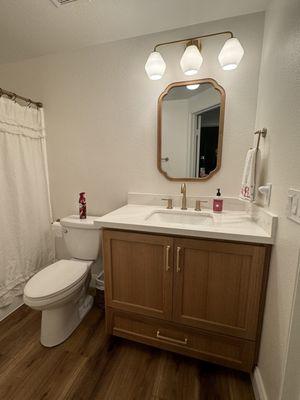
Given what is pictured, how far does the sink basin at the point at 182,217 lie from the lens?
4.78 feet

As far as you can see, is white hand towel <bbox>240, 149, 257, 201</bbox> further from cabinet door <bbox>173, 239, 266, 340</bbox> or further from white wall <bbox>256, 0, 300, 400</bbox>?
cabinet door <bbox>173, 239, 266, 340</bbox>

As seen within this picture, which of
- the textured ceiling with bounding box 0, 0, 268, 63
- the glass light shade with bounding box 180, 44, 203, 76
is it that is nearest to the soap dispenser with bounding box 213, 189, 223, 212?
the glass light shade with bounding box 180, 44, 203, 76

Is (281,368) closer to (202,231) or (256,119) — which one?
(202,231)

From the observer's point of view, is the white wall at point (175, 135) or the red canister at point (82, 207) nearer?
the white wall at point (175, 135)

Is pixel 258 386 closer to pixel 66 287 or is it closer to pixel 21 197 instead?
pixel 66 287

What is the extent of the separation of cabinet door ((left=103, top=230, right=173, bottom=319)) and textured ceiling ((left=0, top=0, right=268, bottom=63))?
1426 mm

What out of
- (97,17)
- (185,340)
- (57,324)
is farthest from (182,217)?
(97,17)

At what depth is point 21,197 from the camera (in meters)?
1.71

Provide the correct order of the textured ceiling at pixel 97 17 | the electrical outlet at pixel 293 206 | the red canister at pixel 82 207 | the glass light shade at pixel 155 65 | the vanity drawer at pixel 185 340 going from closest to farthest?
the electrical outlet at pixel 293 206 → the vanity drawer at pixel 185 340 → the textured ceiling at pixel 97 17 → the glass light shade at pixel 155 65 → the red canister at pixel 82 207

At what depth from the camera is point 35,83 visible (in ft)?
6.14

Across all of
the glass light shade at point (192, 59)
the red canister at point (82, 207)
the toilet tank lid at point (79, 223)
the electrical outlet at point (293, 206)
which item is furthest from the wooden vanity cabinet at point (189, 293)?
the glass light shade at point (192, 59)

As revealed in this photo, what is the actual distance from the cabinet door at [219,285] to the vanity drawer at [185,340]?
7 cm

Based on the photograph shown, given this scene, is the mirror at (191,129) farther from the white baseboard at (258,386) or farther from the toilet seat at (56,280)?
the white baseboard at (258,386)

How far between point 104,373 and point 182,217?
1.09m
